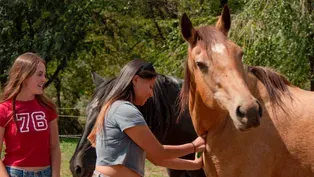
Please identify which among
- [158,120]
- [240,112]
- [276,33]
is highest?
[240,112]

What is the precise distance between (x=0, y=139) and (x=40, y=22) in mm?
16588

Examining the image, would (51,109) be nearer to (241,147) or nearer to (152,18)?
(241,147)

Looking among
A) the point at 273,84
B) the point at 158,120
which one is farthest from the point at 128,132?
the point at 158,120

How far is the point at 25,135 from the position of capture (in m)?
3.33

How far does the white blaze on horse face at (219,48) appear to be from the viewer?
→ 3.12 metres

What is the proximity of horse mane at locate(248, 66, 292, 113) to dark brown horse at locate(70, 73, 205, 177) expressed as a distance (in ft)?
4.27

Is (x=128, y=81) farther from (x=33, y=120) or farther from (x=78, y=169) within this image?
(x=78, y=169)

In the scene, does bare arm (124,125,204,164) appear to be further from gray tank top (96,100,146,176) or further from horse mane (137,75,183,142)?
horse mane (137,75,183,142)

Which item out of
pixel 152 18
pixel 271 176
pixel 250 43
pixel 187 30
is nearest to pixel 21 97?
pixel 187 30

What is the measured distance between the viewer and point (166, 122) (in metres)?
4.77

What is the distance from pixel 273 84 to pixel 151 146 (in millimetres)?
1024

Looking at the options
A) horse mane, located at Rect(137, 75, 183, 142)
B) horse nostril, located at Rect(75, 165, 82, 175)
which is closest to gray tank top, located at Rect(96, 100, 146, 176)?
horse nostril, located at Rect(75, 165, 82, 175)

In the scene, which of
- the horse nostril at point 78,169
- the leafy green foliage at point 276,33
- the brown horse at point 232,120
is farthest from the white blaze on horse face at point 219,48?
the leafy green foliage at point 276,33

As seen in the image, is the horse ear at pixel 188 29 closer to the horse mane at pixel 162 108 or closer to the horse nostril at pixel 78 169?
the horse mane at pixel 162 108
